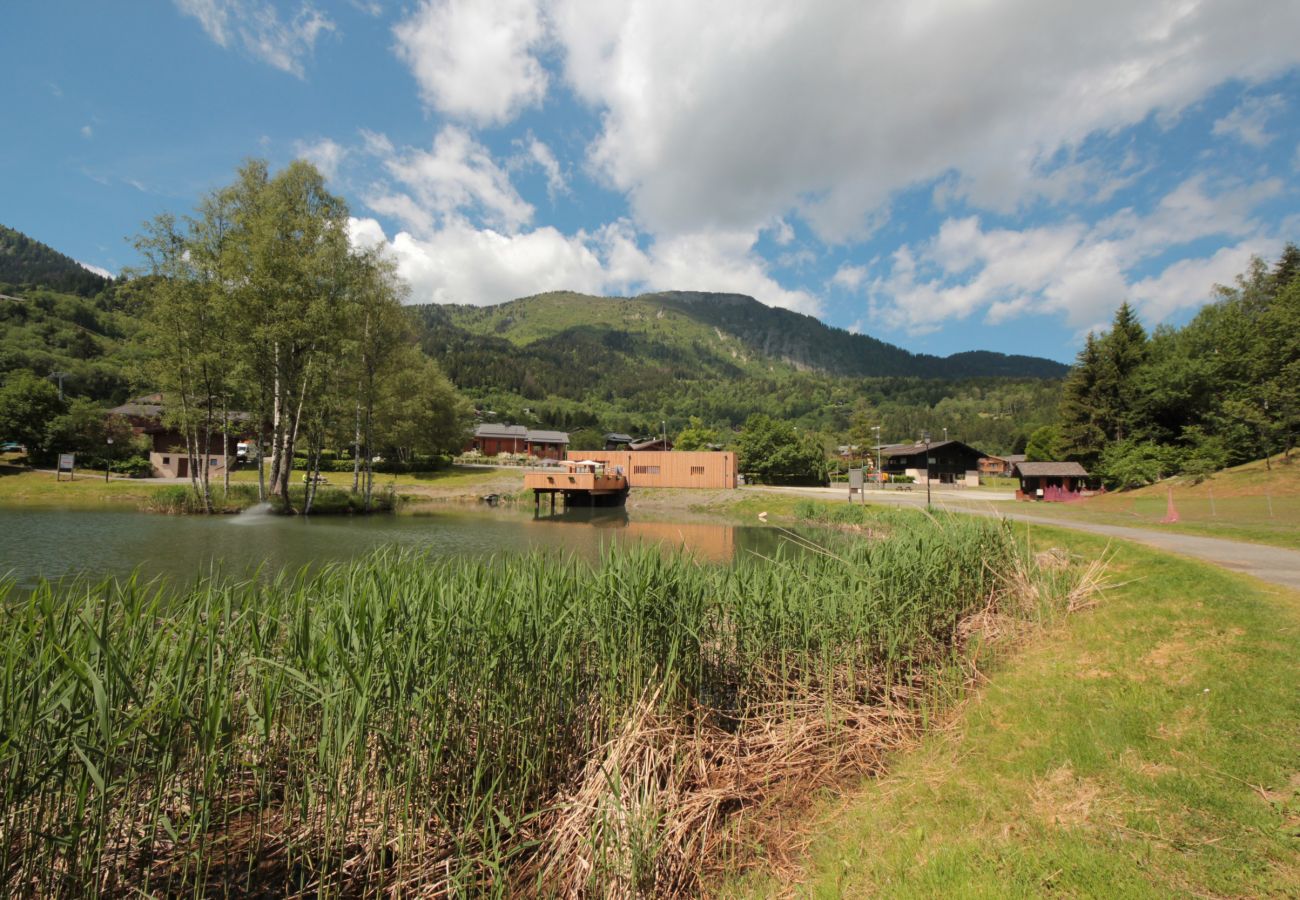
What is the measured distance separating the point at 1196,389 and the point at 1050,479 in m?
9.87

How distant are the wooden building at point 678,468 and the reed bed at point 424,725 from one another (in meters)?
40.3

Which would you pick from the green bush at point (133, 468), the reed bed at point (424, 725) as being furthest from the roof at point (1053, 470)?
the green bush at point (133, 468)

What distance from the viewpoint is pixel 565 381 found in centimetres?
15338

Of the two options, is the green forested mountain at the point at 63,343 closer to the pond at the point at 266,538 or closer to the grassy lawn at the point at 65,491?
the grassy lawn at the point at 65,491

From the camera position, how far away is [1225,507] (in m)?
22.2

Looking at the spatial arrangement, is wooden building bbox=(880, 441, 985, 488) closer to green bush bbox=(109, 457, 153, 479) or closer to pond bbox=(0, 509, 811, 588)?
pond bbox=(0, 509, 811, 588)

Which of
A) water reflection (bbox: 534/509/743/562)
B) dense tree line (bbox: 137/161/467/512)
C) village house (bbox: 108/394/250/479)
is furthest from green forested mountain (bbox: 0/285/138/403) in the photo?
water reflection (bbox: 534/509/743/562)

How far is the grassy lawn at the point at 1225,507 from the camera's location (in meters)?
14.5

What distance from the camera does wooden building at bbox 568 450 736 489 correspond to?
4594 centimetres

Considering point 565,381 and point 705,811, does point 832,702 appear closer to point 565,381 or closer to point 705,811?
point 705,811

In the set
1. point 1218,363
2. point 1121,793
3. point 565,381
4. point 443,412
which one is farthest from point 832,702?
point 565,381

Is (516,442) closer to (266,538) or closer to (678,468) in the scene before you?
(678,468)

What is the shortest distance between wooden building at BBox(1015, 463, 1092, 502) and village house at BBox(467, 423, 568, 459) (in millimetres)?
50092

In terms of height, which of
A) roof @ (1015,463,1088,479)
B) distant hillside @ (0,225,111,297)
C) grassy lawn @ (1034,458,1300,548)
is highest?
distant hillside @ (0,225,111,297)
